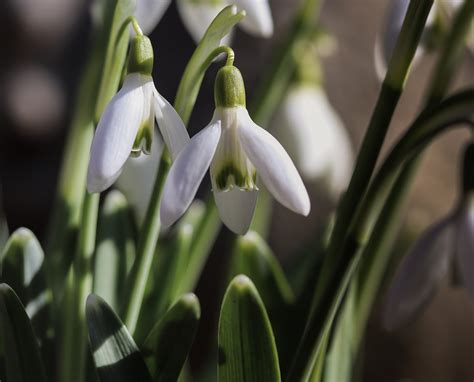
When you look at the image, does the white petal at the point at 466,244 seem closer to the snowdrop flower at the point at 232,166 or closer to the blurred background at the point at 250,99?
the snowdrop flower at the point at 232,166

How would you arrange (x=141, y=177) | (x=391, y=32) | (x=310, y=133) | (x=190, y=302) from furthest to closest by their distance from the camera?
(x=310, y=133) → (x=141, y=177) → (x=391, y=32) → (x=190, y=302)

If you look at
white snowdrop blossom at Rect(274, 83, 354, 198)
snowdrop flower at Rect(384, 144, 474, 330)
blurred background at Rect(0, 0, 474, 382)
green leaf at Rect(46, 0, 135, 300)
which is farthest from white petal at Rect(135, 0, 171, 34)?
blurred background at Rect(0, 0, 474, 382)

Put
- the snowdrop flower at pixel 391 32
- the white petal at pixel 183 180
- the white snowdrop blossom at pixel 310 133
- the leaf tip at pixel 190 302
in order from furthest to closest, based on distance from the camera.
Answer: the white snowdrop blossom at pixel 310 133, the snowdrop flower at pixel 391 32, the leaf tip at pixel 190 302, the white petal at pixel 183 180

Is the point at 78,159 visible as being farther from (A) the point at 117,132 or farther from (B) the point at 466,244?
(B) the point at 466,244

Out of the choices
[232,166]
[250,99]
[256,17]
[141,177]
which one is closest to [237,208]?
[232,166]

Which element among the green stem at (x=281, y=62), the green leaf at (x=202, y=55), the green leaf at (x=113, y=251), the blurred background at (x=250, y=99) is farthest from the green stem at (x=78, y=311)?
the blurred background at (x=250, y=99)

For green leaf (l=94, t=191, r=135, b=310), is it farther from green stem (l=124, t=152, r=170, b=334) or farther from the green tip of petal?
the green tip of petal

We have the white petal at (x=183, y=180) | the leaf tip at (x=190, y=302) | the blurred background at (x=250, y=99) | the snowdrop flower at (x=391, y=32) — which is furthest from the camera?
the blurred background at (x=250, y=99)
